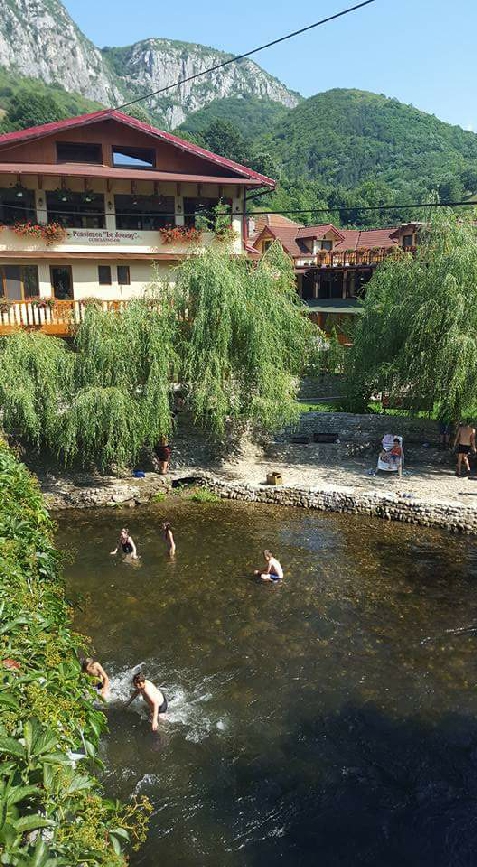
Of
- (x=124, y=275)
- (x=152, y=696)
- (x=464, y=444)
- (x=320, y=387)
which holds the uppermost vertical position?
(x=124, y=275)

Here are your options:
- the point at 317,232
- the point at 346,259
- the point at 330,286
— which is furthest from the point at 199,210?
the point at 317,232

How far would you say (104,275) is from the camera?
83.5 feet

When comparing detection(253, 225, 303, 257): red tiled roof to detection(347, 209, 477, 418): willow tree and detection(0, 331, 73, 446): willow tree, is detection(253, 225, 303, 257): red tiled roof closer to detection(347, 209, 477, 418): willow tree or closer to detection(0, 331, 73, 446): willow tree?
detection(347, 209, 477, 418): willow tree

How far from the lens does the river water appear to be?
7.86 meters

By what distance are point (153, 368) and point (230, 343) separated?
2912 mm

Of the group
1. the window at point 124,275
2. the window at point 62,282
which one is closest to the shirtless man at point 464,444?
the window at point 124,275

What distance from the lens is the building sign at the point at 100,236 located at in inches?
962

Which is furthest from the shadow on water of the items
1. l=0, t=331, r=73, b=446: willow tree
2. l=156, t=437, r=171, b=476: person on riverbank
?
l=0, t=331, r=73, b=446: willow tree

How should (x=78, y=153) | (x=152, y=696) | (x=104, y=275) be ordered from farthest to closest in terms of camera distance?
(x=104, y=275) → (x=78, y=153) → (x=152, y=696)

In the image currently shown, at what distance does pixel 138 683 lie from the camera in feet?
31.9

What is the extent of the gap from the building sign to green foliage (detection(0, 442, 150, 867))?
20955 millimetres

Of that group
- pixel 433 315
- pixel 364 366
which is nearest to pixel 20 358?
pixel 364 366

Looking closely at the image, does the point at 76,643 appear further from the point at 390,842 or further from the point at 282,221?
the point at 282,221

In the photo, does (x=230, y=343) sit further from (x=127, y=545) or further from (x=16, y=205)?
(x=16, y=205)
